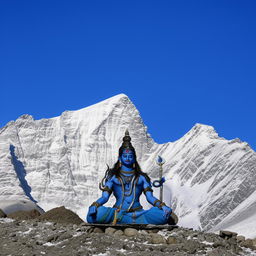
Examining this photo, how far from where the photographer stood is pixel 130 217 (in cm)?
2238

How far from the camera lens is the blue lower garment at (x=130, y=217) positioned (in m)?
21.8

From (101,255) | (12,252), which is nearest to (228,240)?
(101,255)

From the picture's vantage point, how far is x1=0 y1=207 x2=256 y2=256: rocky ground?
17.7m

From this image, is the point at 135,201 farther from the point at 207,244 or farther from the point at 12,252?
the point at 12,252

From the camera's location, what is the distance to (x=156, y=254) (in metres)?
17.3

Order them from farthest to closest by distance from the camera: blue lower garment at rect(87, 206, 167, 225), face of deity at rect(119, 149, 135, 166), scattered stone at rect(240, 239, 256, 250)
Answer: face of deity at rect(119, 149, 135, 166) → blue lower garment at rect(87, 206, 167, 225) → scattered stone at rect(240, 239, 256, 250)

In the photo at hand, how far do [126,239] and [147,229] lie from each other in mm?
2272

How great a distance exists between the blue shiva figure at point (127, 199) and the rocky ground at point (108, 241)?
29.1 inches

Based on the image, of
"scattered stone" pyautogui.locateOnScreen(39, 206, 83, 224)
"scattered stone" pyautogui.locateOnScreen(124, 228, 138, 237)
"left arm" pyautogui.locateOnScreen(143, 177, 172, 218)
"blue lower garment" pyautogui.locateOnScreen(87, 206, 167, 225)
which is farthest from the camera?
"scattered stone" pyautogui.locateOnScreen(39, 206, 83, 224)

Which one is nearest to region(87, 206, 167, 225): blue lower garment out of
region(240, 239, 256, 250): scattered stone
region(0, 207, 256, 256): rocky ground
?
region(0, 207, 256, 256): rocky ground

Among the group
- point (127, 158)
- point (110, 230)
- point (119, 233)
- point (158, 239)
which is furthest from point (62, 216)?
point (158, 239)

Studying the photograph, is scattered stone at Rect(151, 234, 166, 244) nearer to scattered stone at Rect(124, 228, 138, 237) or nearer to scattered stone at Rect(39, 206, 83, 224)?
scattered stone at Rect(124, 228, 138, 237)

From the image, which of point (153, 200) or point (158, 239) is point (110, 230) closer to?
point (158, 239)

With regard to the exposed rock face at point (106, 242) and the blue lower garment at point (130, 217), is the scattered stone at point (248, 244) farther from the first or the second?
the blue lower garment at point (130, 217)
